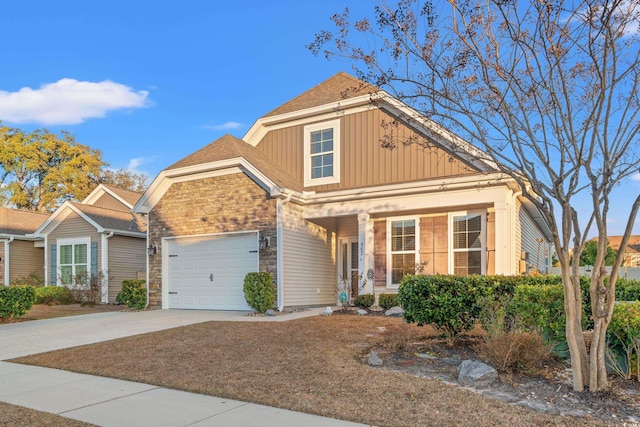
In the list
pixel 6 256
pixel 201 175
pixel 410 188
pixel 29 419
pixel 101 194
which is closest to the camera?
pixel 29 419

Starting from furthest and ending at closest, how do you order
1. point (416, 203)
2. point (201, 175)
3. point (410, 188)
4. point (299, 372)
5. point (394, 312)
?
point (201, 175) < point (416, 203) < point (410, 188) < point (394, 312) < point (299, 372)

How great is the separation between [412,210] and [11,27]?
42.8 feet

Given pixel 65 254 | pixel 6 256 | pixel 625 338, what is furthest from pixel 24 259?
pixel 625 338

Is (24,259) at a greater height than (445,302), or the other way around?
(445,302)

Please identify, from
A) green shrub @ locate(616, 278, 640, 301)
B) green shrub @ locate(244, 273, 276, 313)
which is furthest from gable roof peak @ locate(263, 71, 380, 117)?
green shrub @ locate(616, 278, 640, 301)

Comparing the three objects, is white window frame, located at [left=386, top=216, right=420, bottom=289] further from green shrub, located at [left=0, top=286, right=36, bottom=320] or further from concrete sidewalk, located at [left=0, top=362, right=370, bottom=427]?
green shrub, located at [left=0, top=286, right=36, bottom=320]

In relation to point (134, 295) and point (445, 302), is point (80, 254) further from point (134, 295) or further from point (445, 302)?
point (445, 302)

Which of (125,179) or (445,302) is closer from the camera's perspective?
(445,302)

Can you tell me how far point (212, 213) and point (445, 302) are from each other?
8.70m

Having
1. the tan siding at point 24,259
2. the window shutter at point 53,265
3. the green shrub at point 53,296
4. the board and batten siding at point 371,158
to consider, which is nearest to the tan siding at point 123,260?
the green shrub at point 53,296

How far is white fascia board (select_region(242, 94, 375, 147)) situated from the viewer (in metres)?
13.6

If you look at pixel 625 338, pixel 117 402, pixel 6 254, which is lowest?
pixel 117 402

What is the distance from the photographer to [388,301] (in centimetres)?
1205

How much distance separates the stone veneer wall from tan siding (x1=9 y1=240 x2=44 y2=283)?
11117 millimetres
